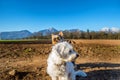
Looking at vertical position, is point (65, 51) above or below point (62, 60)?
above

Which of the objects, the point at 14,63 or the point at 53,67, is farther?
the point at 14,63

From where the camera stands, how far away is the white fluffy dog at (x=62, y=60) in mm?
6902

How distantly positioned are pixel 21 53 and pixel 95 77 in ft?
19.8

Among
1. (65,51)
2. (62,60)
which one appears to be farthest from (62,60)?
(65,51)

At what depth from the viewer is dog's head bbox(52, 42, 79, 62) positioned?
22.6 ft

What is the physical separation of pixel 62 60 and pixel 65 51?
11.3 inches

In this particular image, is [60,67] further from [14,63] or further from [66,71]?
[14,63]

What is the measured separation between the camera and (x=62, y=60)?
705 centimetres

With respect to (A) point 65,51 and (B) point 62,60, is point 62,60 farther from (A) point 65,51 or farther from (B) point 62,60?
(A) point 65,51

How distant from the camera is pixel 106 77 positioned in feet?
30.7

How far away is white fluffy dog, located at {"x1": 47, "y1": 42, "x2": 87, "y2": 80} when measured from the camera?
272 inches

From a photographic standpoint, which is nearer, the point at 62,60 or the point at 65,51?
the point at 65,51

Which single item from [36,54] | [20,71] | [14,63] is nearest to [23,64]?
[14,63]

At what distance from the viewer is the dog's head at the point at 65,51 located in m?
6.88
